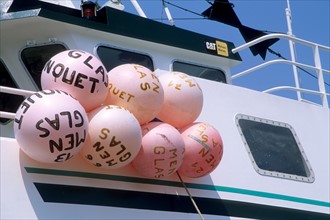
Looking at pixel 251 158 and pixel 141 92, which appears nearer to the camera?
pixel 141 92

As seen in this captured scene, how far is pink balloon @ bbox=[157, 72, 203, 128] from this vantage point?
5250 mm

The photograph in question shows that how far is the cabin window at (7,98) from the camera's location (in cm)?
612

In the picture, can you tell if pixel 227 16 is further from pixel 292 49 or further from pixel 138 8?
pixel 138 8

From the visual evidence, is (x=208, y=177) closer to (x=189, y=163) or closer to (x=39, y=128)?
(x=189, y=163)

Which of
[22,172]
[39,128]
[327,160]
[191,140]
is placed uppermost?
[327,160]

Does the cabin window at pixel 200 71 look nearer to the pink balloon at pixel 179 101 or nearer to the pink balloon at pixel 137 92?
the pink balloon at pixel 179 101

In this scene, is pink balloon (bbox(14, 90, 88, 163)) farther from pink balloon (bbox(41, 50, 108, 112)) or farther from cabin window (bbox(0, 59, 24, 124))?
cabin window (bbox(0, 59, 24, 124))

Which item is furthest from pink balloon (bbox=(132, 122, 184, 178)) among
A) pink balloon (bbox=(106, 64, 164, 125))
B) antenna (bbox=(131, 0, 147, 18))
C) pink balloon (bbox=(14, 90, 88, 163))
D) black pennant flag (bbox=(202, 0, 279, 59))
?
black pennant flag (bbox=(202, 0, 279, 59))

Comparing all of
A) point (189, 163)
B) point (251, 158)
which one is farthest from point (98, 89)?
point (251, 158)

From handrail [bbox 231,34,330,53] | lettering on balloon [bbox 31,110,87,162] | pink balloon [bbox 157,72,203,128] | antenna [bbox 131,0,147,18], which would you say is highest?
handrail [bbox 231,34,330,53]

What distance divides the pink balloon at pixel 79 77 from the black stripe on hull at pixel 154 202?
0.64m

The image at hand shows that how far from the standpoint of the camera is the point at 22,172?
4.53 m

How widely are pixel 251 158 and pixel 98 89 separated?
2.16m

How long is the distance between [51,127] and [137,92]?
2.88 ft
